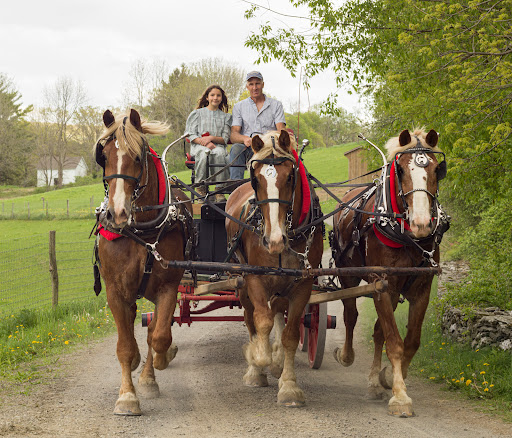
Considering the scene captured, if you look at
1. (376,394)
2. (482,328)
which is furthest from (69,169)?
(376,394)

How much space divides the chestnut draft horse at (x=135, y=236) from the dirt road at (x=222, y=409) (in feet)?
1.34

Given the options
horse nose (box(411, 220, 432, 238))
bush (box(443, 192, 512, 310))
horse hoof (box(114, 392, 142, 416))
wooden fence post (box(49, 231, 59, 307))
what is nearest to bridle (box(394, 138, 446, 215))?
horse nose (box(411, 220, 432, 238))

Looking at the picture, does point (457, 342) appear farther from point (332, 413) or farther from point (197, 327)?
point (197, 327)

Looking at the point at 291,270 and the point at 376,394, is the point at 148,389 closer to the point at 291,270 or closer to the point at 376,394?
the point at 291,270

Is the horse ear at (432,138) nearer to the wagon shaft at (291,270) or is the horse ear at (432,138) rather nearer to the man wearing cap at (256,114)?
the wagon shaft at (291,270)

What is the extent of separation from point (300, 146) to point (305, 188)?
465 millimetres

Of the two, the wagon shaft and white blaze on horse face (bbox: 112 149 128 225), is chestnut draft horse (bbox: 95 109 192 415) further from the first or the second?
the wagon shaft

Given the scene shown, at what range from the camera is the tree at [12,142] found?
176 ft

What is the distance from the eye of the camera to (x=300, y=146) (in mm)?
5551

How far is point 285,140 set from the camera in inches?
197

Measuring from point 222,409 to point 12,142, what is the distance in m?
53.4

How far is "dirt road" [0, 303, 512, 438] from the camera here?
4555 mm

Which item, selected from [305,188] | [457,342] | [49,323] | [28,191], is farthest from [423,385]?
[28,191]

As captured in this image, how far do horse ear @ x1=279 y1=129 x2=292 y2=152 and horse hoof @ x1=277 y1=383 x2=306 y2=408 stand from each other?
6.66 feet
